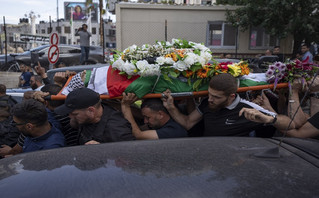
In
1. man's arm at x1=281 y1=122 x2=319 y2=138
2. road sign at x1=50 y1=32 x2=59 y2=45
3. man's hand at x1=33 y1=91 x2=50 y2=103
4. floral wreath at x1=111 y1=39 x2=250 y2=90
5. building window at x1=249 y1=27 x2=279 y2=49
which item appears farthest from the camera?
building window at x1=249 y1=27 x2=279 y2=49

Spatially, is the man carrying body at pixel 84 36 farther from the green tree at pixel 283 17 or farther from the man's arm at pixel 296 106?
the man's arm at pixel 296 106

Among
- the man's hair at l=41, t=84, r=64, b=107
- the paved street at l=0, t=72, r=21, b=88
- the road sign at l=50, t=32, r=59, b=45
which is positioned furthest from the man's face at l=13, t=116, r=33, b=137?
the paved street at l=0, t=72, r=21, b=88

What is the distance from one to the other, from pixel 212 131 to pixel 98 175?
1.65m

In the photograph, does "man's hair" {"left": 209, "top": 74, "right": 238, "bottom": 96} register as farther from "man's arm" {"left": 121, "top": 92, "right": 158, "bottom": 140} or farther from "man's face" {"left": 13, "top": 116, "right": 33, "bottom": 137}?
"man's face" {"left": 13, "top": 116, "right": 33, "bottom": 137}

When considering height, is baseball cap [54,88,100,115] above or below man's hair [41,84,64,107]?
above

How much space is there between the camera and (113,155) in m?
1.49

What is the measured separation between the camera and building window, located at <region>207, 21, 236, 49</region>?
1484 centimetres

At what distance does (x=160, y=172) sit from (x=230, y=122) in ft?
5.11

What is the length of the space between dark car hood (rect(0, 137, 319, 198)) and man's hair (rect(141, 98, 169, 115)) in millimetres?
1150

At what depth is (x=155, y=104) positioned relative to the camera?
9.26 ft

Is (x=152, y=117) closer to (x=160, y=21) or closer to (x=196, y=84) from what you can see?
(x=196, y=84)

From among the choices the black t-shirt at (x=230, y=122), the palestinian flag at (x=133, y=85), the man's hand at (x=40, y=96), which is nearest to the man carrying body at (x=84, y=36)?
the man's hand at (x=40, y=96)

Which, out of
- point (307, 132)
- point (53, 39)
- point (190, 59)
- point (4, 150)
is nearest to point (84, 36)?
point (53, 39)

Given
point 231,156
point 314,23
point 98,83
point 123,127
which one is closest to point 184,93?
point 123,127
